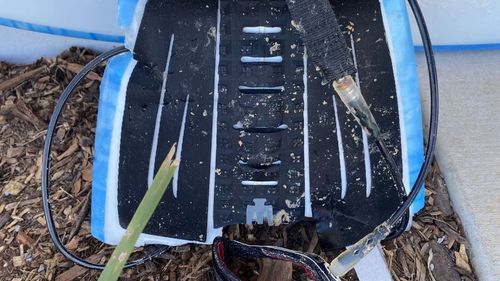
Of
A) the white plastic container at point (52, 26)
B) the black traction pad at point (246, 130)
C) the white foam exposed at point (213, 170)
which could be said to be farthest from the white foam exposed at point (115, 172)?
the white plastic container at point (52, 26)

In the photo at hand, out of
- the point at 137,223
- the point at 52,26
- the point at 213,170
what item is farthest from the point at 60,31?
the point at 137,223

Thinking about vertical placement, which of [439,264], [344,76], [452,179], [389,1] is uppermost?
[389,1]

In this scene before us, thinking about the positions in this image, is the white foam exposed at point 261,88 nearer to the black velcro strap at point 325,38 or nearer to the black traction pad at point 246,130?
the black traction pad at point 246,130

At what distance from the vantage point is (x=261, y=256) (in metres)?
1.05

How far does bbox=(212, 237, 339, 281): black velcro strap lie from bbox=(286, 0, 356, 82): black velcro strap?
292 mm

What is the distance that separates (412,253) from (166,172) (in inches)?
23.6

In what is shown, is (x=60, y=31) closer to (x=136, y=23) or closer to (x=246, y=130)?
(x=136, y=23)

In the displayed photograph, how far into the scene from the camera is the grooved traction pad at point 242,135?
1046mm

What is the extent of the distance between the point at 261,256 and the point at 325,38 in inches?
15.5

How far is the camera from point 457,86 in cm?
132

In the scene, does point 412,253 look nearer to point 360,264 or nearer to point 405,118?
point 360,264

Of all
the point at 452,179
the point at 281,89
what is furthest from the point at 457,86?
the point at 281,89

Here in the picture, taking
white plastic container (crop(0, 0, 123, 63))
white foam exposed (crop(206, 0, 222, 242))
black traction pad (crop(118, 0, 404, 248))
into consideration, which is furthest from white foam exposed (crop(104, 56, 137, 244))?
white plastic container (crop(0, 0, 123, 63))

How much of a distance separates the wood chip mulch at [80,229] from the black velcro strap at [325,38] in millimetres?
396
